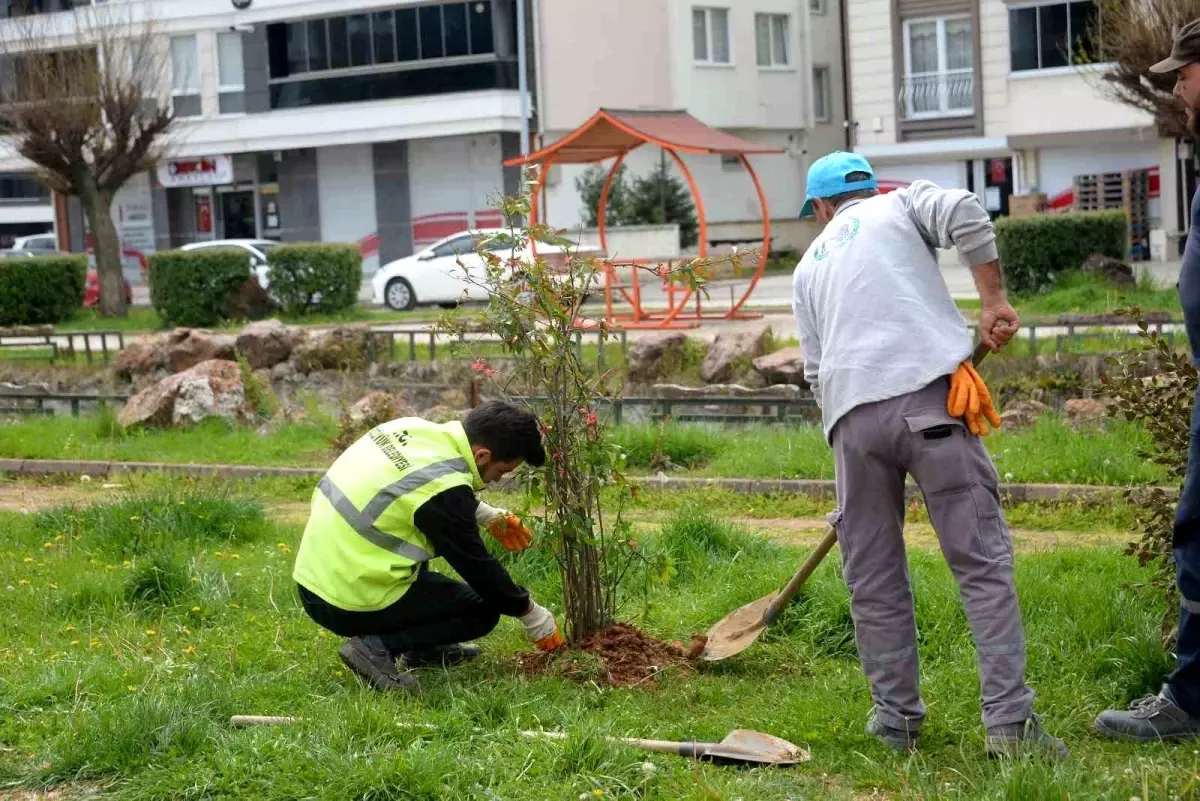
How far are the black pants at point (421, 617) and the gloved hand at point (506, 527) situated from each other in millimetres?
274

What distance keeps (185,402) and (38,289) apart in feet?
48.5

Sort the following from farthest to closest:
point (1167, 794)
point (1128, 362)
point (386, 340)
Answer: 1. point (386, 340)
2. point (1128, 362)
3. point (1167, 794)

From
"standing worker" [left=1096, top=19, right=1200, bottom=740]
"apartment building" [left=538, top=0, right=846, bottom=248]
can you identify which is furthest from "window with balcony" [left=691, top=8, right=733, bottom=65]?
"standing worker" [left=1096, top=19, right=1200, bottom=740]

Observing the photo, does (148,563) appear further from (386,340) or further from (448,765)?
(386,340)

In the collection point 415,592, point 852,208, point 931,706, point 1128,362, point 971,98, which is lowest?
point 931,706

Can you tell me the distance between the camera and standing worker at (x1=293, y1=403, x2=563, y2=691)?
17.7 feet

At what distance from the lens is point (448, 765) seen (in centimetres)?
455

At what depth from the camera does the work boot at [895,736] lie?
473 cm

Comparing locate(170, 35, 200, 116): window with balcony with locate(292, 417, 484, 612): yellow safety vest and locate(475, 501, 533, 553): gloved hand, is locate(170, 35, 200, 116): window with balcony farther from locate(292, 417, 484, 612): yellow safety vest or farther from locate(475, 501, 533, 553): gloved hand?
locate(292, 417, 484, 612): yellow safety vest

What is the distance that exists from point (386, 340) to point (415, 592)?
43.3ft

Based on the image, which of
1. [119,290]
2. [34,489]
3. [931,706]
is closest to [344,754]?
[931,706]

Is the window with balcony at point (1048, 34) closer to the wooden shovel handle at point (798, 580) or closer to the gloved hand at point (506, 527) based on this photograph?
the wooden shovel handle at point (798, 580)

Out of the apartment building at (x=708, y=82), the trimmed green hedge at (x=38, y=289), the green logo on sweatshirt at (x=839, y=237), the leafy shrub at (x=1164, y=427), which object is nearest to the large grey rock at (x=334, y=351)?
the trimmed green hedge at (x=38, y=289)

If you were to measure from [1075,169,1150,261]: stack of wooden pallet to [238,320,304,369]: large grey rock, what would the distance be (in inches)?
841
